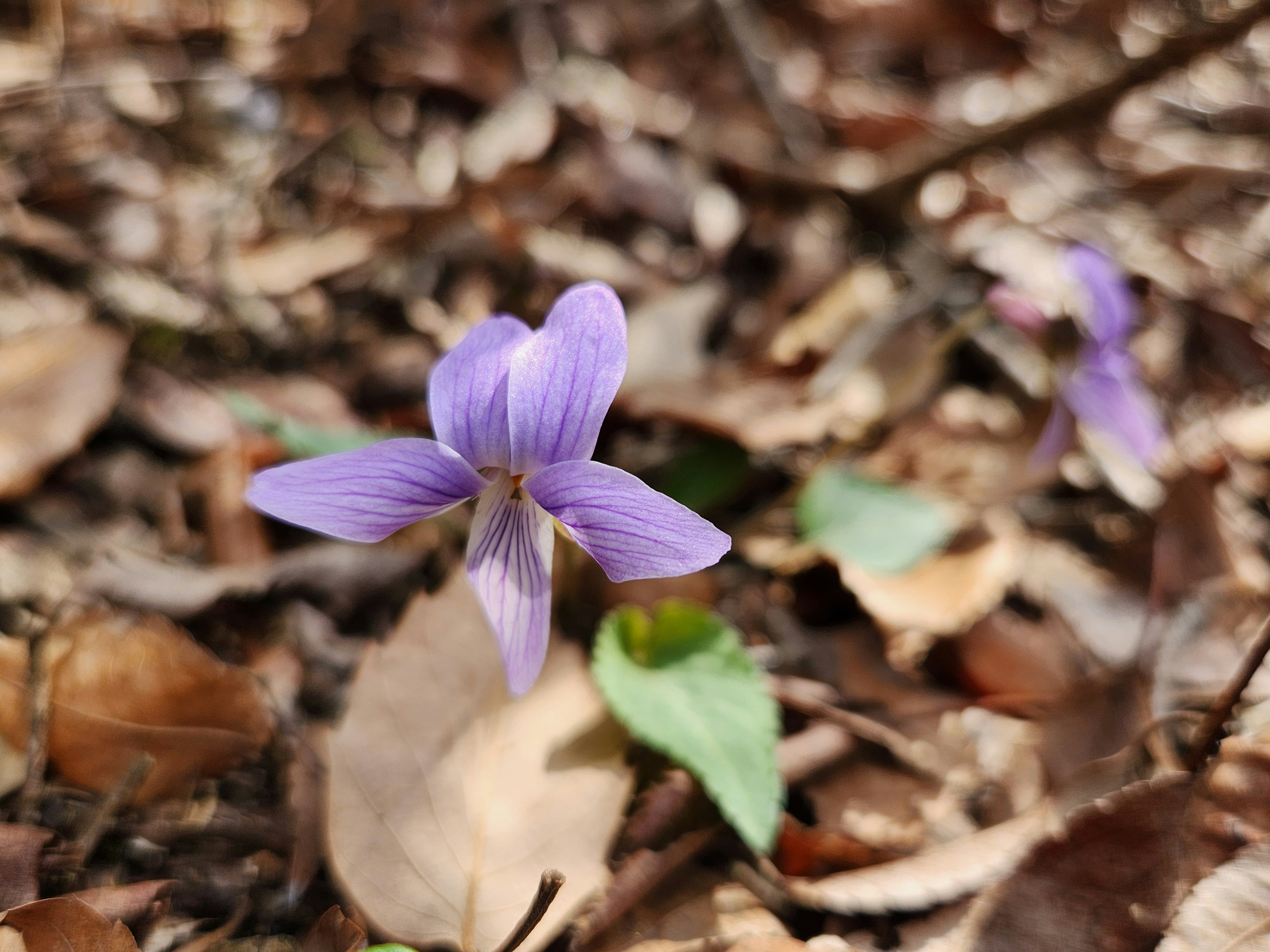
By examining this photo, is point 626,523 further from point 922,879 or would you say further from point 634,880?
point 922,879

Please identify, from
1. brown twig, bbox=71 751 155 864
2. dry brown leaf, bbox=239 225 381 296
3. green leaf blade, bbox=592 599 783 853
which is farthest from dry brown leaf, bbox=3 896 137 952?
dry brown leaf, bbox=239 225 381 296

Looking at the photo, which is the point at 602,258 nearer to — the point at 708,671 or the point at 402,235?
the point at 402,235

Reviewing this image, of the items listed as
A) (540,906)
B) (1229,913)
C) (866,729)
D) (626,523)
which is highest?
(626,523)

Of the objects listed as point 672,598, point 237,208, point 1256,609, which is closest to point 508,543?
point 672,598

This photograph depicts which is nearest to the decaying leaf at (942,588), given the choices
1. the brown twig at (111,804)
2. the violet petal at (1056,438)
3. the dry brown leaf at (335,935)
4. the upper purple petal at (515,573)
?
the violet petal at (1056,438)

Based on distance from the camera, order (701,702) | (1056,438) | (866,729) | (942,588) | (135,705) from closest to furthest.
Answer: (135,705)
(701,702)
(866,729)
(942,588)
(1056,438)

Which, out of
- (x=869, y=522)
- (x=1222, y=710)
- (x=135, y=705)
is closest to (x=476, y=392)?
(x=135, y=705)

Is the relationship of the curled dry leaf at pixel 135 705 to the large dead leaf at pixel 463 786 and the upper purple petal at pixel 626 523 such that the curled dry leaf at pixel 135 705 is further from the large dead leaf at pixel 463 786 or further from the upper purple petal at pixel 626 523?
the upper purple petal at pixel 626 523
